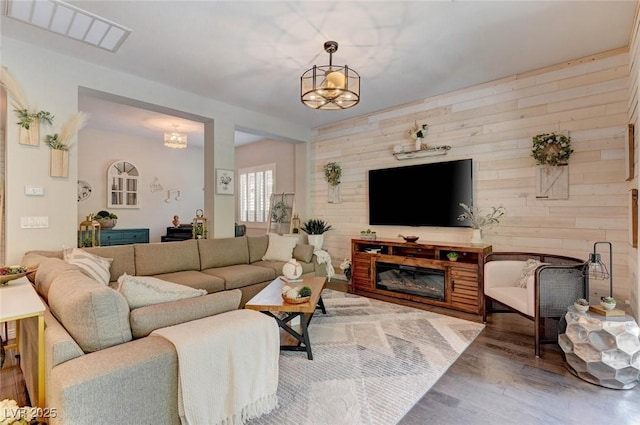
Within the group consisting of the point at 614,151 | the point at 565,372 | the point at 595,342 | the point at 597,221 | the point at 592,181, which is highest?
the point at 614,151

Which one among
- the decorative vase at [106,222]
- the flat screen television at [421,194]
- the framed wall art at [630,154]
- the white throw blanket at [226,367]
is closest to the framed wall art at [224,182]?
the flat screen television at [421,194]

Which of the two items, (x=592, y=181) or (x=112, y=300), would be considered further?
(x=592, y=181)

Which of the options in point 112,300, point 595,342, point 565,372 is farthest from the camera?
point 565,372

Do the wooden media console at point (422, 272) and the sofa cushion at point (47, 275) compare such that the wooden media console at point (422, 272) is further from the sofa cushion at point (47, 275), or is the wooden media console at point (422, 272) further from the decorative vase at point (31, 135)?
the decorative vase at point (31, 135)

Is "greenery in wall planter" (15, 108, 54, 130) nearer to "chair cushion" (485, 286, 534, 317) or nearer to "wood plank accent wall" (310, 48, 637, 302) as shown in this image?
"wood plank accent wall" (310, 48, 637, 302)

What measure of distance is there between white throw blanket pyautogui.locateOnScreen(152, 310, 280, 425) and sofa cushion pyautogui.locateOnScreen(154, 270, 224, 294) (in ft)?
5.20

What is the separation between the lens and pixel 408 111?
4781 mm

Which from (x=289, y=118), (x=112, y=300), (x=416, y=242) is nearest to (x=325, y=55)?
(x=289, y=118)

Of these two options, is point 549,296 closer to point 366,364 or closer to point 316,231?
point 366,364

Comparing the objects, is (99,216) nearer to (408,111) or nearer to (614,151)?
(408,111)

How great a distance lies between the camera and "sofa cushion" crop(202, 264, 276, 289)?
11.7ft

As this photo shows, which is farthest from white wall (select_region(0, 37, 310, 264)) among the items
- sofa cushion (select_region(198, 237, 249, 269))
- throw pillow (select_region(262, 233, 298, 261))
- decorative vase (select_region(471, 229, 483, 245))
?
decorative vase (select_region(471, 229, 483, 245))

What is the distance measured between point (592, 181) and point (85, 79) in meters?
5.75

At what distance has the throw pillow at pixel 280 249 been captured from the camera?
14.8 ft
